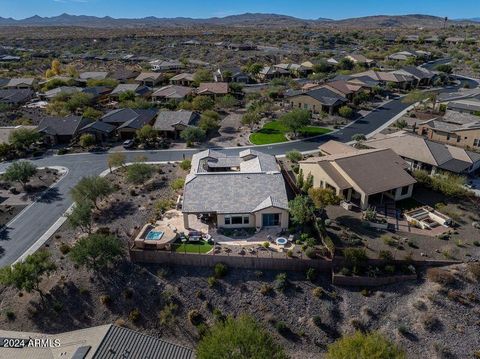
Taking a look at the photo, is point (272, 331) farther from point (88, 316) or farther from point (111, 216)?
point (111, 216)

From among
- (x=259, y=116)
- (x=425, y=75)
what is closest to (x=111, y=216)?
(x=259, y=116)

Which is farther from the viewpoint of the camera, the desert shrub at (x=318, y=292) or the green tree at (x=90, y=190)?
the green tree at (x=90, y=190)

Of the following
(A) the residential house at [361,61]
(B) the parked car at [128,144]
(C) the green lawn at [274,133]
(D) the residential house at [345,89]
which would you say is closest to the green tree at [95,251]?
(B) the parked car at [128,144]

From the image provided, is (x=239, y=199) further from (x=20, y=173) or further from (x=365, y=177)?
(x=20, y=173)

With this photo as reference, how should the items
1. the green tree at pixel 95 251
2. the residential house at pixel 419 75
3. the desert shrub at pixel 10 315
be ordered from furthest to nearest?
the residential house at pixel 419 75
the green tree at pixel 95 251
the desert shrub at pixel 10 315

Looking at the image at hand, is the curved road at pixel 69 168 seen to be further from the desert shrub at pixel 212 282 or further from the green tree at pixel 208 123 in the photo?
the desert shrub at pixel 212 282
